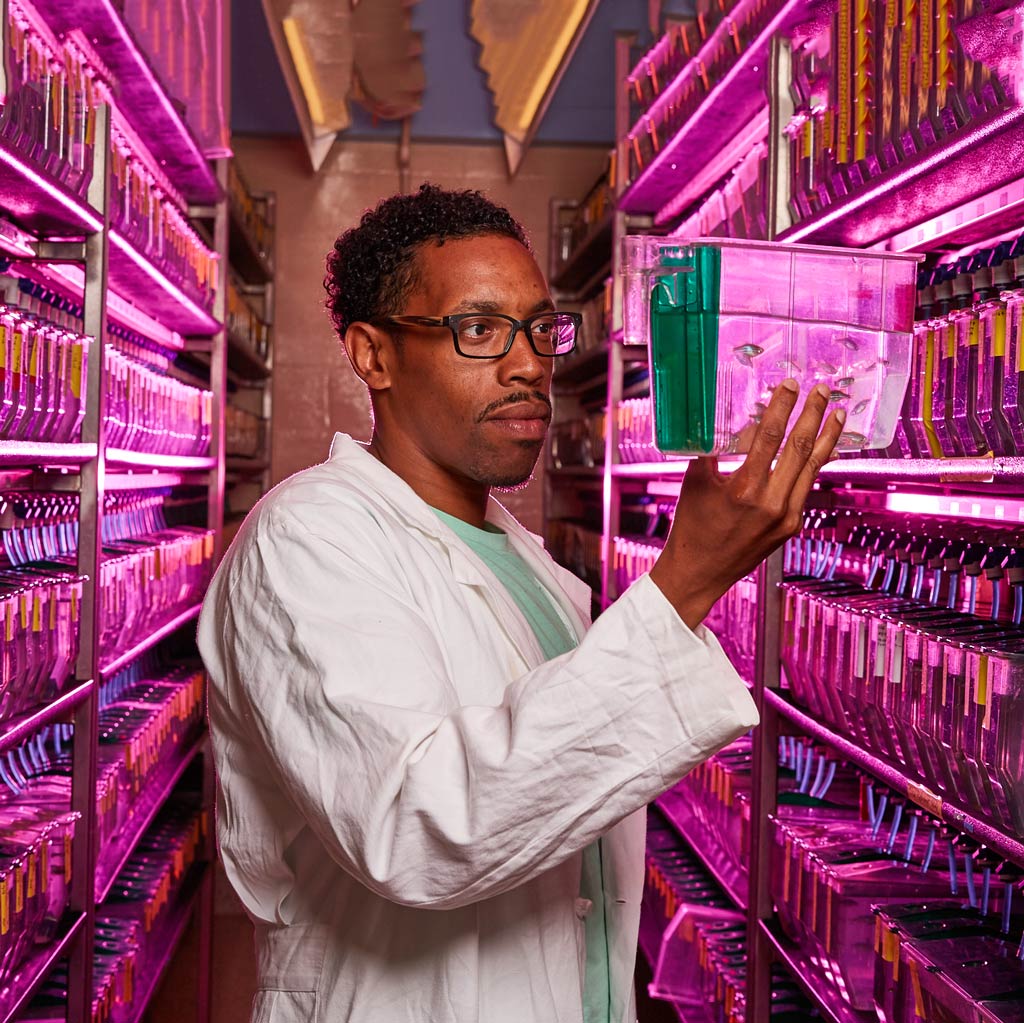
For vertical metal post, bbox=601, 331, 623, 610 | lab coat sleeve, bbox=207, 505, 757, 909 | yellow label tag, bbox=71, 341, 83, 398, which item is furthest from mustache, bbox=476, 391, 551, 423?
vertical metal post, bbox=601, 331, 623, 610

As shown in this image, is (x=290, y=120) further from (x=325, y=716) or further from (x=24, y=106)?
(x=325, y=716)

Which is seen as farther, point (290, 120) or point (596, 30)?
point (290, 120)

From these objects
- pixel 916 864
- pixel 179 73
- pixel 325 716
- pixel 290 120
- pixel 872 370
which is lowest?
pixel 916 864

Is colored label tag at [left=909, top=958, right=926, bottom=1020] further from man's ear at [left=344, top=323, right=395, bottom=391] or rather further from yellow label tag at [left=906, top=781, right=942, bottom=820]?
man's ear at [left=344, top=323, right=395, bottom=391]

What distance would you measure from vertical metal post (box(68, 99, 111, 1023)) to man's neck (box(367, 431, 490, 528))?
1250 mm

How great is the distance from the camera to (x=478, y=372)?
4.45 feet

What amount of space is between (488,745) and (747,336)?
51 cm

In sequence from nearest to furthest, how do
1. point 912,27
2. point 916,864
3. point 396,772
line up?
point 396,772 → point 912,27 → point 916,864

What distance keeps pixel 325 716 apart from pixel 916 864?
55.2 inches

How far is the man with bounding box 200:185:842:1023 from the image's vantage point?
1.00 metres

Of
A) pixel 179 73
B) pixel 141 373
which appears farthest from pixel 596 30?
pixel 141 373

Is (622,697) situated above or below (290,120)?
below

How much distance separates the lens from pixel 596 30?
561 cm

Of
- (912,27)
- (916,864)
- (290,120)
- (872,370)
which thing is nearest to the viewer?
(872,370)
